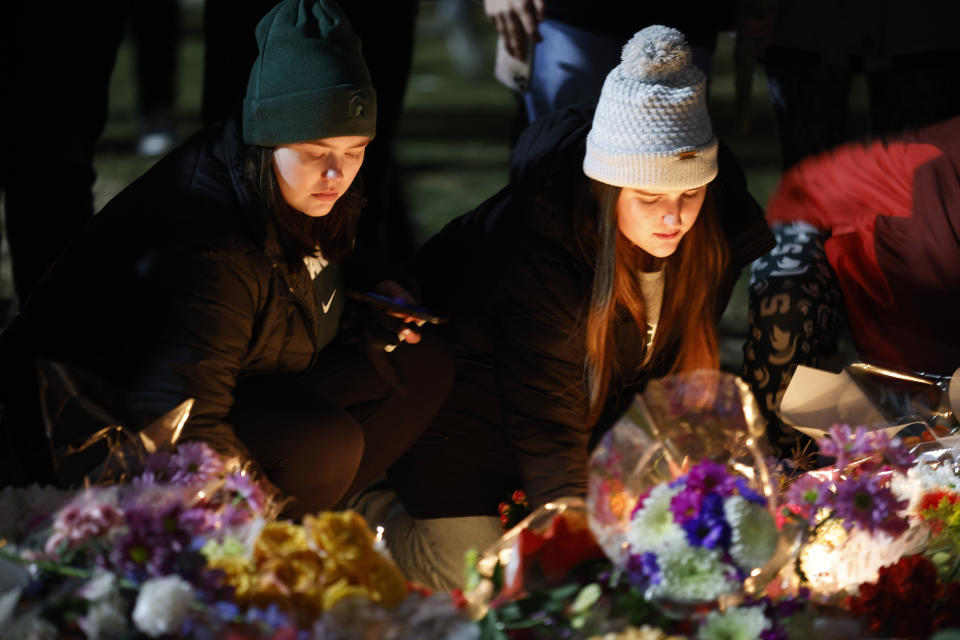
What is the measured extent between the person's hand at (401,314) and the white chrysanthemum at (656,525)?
0.83 metres

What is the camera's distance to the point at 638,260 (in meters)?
2.08

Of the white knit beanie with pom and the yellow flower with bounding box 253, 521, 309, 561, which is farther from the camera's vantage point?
the white knit beanie with pom

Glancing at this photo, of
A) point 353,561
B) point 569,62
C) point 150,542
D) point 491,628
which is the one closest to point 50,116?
point 569,62

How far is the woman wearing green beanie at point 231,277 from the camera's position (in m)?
1.84

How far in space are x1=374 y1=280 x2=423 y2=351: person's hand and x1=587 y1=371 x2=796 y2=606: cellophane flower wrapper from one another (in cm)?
69

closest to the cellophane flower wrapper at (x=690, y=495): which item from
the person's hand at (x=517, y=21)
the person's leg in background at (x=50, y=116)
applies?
the person's hand at (x=517, y=21)

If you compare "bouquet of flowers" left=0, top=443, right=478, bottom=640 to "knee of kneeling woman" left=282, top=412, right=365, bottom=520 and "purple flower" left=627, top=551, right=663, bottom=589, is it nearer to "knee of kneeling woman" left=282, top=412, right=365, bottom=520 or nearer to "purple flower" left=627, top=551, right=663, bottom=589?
"purple flower" left=627, top=551, right=663, bottom=589

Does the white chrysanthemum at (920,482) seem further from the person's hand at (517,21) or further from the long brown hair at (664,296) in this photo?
the person's hand at (517,21)

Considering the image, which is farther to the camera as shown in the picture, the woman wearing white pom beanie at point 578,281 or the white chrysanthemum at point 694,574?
the woman wearing white pom beanie at point 578,281

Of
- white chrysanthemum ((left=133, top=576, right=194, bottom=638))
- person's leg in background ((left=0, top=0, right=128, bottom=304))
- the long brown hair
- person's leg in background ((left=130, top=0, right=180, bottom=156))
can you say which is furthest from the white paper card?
person's leg in background ((left=130, top=0, right=180, bottom=156))

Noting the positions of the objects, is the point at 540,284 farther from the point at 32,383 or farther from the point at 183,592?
the point at 183,592

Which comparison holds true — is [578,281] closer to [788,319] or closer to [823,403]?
[823,403]

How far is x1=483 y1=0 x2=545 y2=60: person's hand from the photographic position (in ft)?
8.29

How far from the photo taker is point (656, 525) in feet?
4.62
